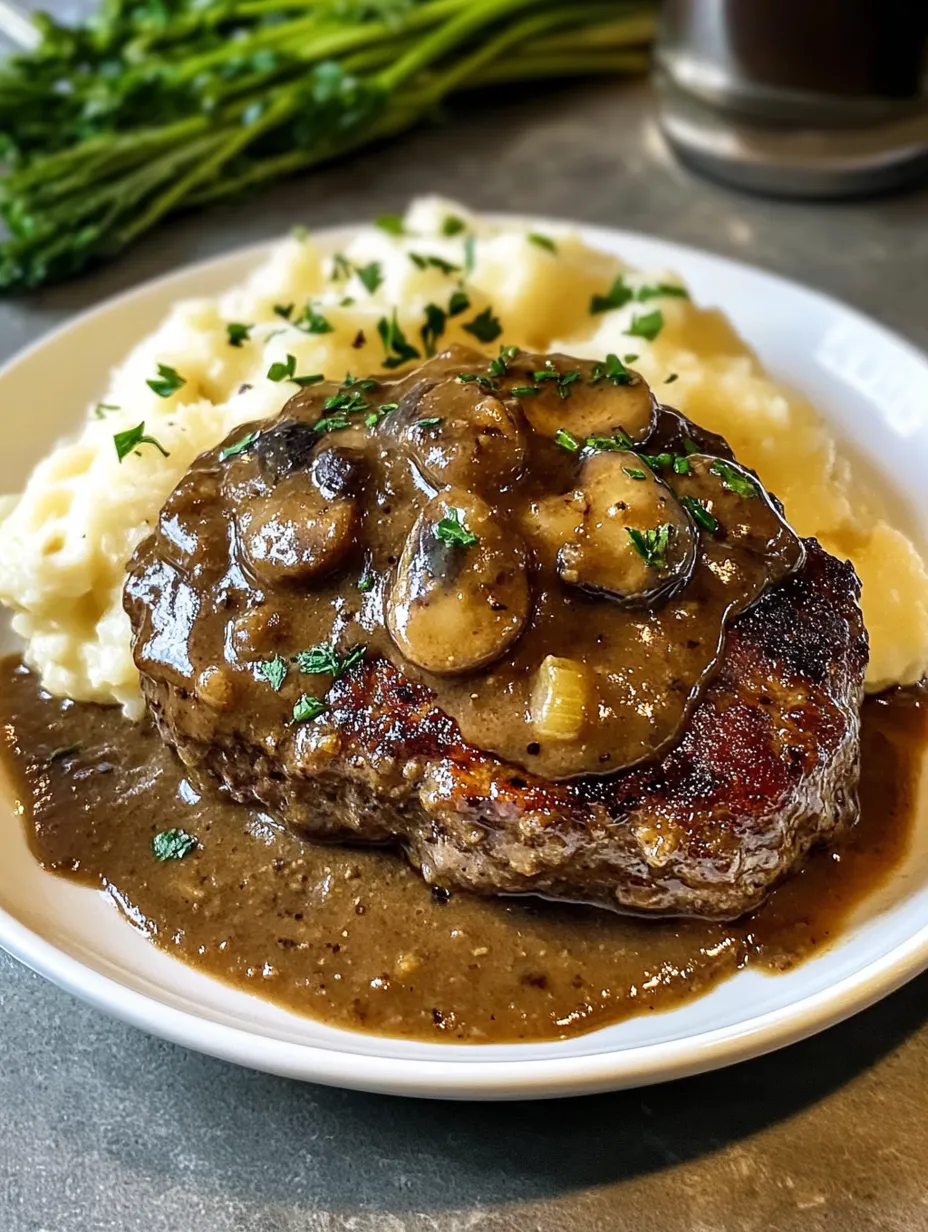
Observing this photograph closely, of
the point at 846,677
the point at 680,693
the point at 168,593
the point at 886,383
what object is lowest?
the point at 886,383

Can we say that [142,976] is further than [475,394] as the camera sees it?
No

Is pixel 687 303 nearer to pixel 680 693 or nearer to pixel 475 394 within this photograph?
pixel 475 394

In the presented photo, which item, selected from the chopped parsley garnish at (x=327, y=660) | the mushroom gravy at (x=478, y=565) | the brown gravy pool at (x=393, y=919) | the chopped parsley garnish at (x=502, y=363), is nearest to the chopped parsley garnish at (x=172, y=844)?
the brown gravy pool at (x=393, y=919)

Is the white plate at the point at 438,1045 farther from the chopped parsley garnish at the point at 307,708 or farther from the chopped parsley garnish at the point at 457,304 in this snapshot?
the chopped parsley garnish at the point at 457,304

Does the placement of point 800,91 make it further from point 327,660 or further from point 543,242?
point 327,660

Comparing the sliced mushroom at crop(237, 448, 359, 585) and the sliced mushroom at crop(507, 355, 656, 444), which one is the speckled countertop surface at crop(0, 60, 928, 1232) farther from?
the sliced mushroom at crop(507, 355, 656, 444)

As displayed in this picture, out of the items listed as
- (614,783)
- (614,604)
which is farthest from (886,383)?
(614,783)

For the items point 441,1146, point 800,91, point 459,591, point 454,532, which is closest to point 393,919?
point 441,1146
